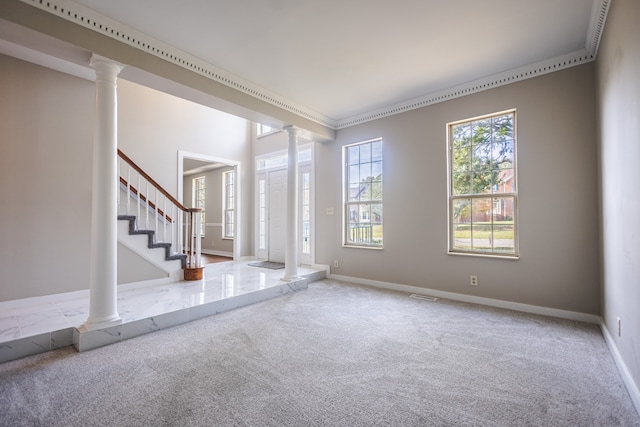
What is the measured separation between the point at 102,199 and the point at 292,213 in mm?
2620

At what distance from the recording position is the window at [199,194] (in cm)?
891

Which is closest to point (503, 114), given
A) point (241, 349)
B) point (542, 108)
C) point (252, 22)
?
point (542, 108)

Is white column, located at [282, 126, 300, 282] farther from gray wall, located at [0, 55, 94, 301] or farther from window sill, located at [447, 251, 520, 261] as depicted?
gray wall, located at [0, 55, 94, 301]

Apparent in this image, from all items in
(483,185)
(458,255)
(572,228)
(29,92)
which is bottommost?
(458,255)

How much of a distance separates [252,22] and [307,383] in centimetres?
306

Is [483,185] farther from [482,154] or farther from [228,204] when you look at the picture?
[228,204]

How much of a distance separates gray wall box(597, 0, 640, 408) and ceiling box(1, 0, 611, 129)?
→ 0.47 metres

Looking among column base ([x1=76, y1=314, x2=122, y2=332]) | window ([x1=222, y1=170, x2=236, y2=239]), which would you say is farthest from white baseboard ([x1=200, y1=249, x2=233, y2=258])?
column base ([x1=76, y1=314, x2=122, y2=332])

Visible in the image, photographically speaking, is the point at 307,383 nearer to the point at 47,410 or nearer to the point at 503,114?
the point at 47,410

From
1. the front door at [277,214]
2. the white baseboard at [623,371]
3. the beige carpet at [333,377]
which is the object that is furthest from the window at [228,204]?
the white baseboard at [623,371]

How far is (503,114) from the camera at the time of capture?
146 inches

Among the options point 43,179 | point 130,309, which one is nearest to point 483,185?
point 130,309

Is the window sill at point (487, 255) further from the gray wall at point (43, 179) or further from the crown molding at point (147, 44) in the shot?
the gray wall at point (43, 179)

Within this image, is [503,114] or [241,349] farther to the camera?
[503,114]
